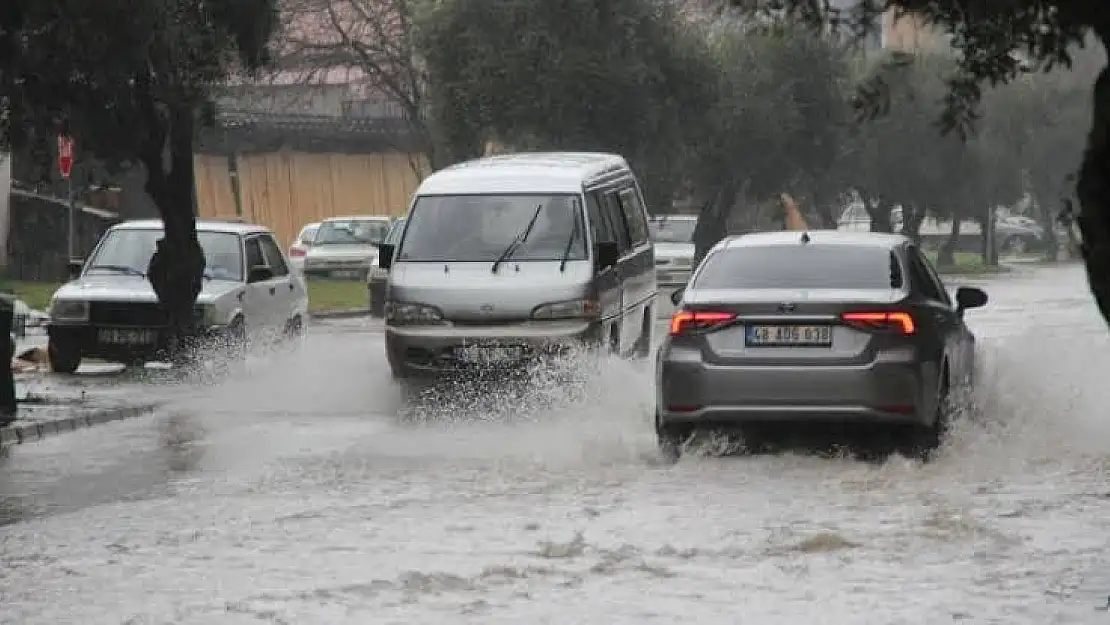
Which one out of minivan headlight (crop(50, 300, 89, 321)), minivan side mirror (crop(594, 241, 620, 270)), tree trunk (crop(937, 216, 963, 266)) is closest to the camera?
minivan side mirror (crop(594, 241, 620, 270))

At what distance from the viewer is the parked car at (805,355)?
1391 cm

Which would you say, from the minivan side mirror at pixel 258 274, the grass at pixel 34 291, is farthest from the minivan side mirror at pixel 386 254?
the grass at pixel 34 291

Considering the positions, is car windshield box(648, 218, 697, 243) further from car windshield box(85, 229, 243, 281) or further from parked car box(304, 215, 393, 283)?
car windshield box(85, 229, 243, 281)

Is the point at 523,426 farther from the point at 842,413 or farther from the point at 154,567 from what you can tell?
the point at 154,567

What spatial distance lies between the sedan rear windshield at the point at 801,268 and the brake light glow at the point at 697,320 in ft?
1.41

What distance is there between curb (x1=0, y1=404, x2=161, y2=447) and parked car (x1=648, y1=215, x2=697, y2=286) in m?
27.5

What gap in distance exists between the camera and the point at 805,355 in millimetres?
13945

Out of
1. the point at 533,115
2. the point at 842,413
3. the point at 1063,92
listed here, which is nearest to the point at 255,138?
the point at 533,115

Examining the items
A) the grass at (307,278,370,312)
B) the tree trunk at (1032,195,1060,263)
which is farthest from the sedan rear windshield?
the tree trunk at (1032,195,1060,263)

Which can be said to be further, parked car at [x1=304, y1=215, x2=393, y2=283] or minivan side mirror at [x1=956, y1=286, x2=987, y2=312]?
parked car at [x1=304, y1=215, x2=393, y2=283]

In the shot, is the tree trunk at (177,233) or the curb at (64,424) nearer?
the curb at (64,424)

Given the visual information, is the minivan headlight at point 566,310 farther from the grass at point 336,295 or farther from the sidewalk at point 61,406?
the grass at point 336,295

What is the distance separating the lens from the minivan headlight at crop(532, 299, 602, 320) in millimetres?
18750

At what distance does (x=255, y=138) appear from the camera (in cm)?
6228
